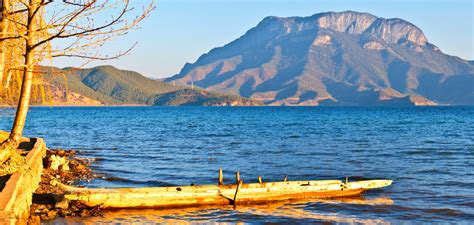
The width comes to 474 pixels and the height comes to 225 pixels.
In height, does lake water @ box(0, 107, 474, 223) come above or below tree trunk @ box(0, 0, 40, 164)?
below

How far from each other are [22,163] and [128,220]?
4.05 meters

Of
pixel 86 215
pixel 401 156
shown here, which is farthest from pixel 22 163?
pixel 401 156

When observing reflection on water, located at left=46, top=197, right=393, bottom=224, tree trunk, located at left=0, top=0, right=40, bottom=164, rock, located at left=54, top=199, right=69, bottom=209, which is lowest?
reflection on water, located at left=46, top=197, right=393, bottom=224

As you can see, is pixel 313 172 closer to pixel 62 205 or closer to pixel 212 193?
pixel 212 193

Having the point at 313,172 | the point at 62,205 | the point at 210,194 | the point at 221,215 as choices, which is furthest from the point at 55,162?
the point at 313,172

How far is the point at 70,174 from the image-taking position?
2734 centimetres

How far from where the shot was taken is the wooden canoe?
17547 mm

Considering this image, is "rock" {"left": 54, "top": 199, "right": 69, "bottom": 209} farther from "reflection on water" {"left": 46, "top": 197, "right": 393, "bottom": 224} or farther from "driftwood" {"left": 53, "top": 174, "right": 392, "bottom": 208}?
"reflection on water" {"left": 46, "top": 197, "right": 393, "bottom": 224}

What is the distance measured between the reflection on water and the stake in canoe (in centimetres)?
24

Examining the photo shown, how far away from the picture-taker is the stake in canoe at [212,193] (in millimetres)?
17547

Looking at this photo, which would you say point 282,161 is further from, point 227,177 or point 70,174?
point 70,174

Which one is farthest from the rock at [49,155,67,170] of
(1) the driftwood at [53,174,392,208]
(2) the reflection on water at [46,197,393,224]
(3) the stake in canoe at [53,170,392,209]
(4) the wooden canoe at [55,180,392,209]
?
(2) the reflection on water at [46,197,393,224]

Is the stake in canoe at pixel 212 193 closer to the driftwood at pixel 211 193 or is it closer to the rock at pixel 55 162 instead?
the driftwood at pixel 211 193

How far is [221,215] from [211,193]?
3.66 ft
